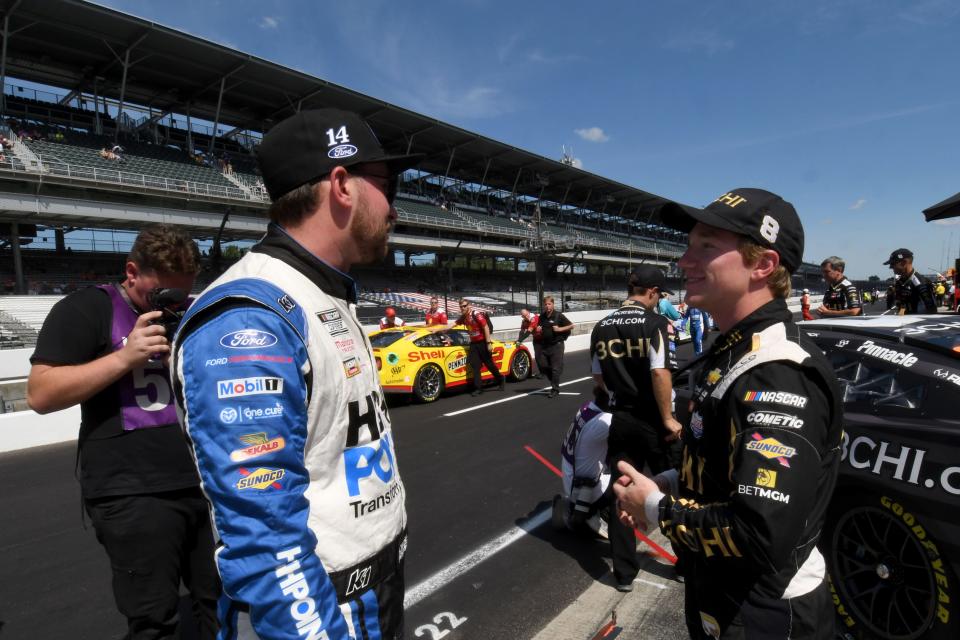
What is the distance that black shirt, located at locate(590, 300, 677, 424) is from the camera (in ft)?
10.8

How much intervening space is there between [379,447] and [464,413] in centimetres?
687

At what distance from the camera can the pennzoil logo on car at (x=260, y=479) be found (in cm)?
92

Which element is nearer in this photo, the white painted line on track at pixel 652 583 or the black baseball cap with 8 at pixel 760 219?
the black baseball cap with 8 at pixel 760 219

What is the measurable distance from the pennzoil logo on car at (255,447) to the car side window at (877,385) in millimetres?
2788

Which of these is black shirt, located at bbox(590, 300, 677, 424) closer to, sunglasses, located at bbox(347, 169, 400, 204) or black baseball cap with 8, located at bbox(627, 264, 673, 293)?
black baseball cap with 8, located at bbox(627, 264, 673, 293)

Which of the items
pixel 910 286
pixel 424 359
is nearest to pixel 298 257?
pixel 424 359

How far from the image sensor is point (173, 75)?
2584cm

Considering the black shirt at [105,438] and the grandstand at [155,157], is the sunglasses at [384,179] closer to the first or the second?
the black shirt at [105,438]

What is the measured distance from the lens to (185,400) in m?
0.99

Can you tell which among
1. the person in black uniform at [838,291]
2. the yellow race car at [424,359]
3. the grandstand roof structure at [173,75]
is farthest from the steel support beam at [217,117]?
the person in black uniform at [838,291]

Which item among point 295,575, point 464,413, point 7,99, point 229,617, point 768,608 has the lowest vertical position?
point 464,413

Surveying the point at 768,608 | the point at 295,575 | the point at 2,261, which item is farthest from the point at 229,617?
the point at 2,261

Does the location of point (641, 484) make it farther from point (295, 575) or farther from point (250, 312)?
point (250, 312)

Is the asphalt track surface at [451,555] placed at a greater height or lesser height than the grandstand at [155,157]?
lesser
